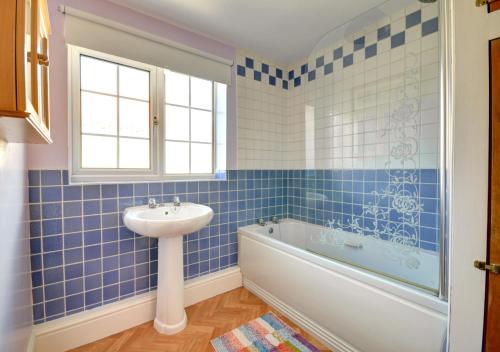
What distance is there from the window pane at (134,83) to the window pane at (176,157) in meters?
0.44

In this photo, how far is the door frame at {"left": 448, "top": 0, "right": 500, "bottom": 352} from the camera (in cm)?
81

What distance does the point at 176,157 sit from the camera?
2.07 m

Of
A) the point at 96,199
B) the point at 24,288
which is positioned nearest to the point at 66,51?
the point at 96,199

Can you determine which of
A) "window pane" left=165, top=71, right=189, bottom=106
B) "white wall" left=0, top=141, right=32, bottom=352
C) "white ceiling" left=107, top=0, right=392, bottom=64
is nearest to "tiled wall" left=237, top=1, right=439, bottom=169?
"white ceiling" left=107, top=0, right=392, bottom=64

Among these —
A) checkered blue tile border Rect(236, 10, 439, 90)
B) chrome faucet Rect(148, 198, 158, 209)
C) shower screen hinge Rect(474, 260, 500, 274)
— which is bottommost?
shower screen hinge Rect(474, 260, 500, 274)

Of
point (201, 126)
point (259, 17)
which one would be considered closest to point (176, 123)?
point (201, 126)

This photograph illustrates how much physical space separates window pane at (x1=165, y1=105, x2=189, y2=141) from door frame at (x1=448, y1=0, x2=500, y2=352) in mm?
1842

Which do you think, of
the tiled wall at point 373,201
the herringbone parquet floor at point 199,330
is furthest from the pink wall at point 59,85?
the tiled wall at point 373,201

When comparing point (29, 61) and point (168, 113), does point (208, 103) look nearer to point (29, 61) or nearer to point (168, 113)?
point (168, 113)

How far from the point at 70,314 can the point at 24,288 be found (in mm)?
446

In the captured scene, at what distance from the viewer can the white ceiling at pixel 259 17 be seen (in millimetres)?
1718

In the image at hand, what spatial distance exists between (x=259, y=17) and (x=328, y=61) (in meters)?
0.74

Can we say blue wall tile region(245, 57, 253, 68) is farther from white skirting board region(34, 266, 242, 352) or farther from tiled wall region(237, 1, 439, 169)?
white skirting board region(34, 266, 242, 352)

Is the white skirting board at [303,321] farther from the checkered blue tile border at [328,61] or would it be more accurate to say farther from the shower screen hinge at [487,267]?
the checkered blue tile border at [328,61]
